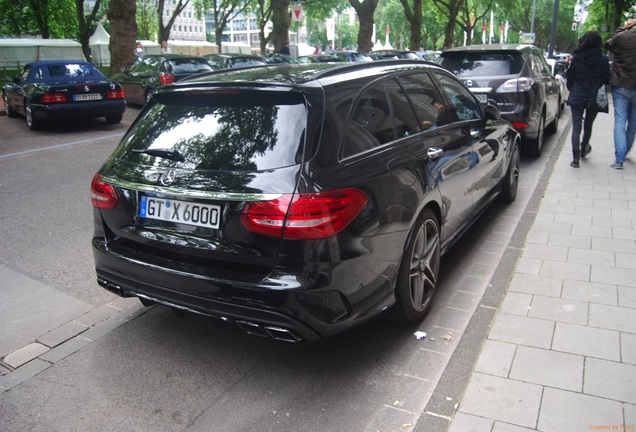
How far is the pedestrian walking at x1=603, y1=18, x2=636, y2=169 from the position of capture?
766 centimetres

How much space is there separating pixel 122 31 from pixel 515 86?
15.5 meters

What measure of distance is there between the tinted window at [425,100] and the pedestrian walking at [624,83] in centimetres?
448

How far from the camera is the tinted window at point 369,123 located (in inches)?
130

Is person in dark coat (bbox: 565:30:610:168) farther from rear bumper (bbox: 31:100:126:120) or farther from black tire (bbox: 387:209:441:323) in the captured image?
rear bumper (bbox: 31:100:126:120)

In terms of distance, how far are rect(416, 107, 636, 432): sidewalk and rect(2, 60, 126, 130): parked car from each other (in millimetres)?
10073

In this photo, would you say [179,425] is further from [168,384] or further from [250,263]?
[250,263]

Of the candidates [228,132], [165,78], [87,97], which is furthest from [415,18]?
[228,132]

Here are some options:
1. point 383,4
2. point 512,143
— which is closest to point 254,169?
point 512,143

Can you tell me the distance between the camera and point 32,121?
40.6 feet

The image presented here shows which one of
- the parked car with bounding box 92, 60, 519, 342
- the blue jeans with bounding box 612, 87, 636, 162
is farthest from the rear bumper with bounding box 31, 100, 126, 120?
the blue jeans with bounding box 612, 87, 636, 162

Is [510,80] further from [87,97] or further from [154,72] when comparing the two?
[154,72]

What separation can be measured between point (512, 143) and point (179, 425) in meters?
4.90

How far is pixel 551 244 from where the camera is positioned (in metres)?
5.28

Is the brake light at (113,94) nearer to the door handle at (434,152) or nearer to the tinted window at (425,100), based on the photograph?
the tinted window at (425,100)
